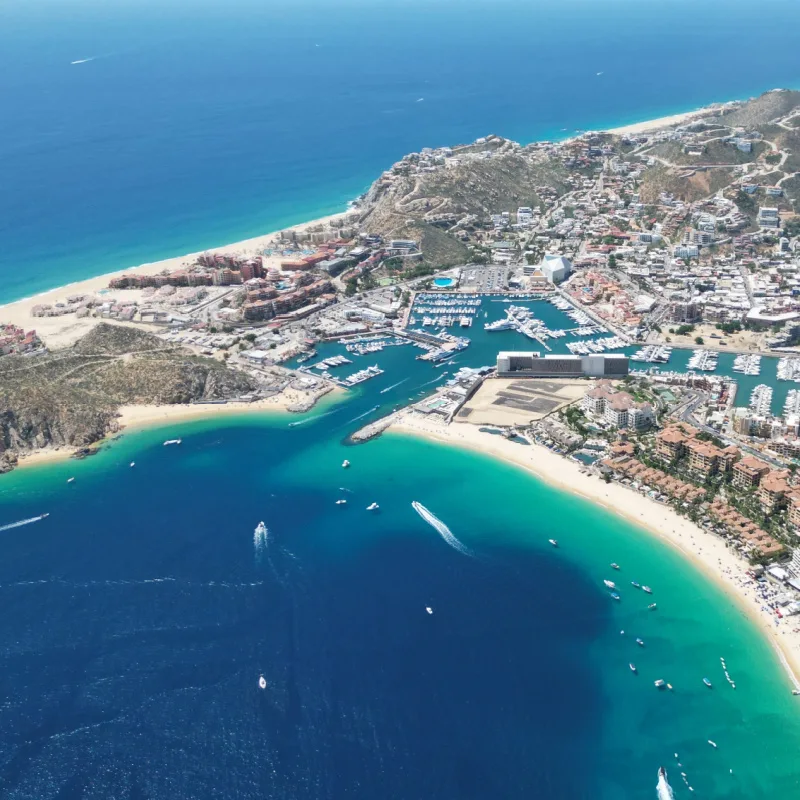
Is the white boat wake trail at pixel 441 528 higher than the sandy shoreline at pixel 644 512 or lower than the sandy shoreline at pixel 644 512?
higher

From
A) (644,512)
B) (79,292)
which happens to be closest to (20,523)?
(644,512)

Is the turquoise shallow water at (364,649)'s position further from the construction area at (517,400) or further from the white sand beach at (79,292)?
the white sand beach at (79,292)

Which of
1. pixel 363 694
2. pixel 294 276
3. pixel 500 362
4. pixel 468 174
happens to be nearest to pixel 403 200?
pixel 468 174

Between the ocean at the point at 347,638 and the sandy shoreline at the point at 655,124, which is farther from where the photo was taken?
the sandy shoreline at the point at 655,124

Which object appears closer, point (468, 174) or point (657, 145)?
point (468, 174)

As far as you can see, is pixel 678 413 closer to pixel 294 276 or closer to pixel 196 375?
pixel 196 375

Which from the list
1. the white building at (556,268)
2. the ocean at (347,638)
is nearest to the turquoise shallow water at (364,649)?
the ocean at (347,638)

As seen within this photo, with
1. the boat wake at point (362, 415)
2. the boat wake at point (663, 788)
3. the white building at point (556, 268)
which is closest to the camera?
the boat wake at point (663, 788)
